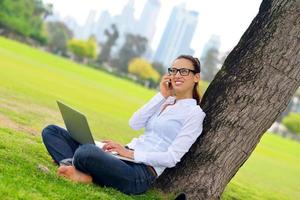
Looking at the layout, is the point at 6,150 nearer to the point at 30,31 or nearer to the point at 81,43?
the point at 30,31

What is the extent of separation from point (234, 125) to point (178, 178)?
2.67ft

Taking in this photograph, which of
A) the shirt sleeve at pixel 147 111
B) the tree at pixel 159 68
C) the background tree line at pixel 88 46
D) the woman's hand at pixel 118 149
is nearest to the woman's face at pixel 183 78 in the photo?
the shirt sleeve at pixel 147 111

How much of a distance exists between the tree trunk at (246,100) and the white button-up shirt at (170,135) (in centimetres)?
37

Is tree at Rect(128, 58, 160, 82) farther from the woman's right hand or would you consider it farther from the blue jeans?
the blue jeans

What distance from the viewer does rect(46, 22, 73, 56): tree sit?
118812 millimetres

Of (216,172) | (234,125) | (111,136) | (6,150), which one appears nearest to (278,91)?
(234,125)

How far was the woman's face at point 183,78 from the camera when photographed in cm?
578

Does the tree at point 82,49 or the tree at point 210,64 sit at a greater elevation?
the tree at point 210,64

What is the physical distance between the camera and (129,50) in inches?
4695

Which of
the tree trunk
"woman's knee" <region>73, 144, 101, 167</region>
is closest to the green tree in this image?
the tree trunk

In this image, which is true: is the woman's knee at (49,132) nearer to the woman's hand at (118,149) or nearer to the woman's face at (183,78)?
the woman's hand at (118,149)

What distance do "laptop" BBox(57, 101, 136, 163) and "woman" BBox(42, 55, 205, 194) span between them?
133 mm

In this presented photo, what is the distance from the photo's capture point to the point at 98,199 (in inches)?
206

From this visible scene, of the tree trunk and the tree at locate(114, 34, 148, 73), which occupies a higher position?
the tree trunk
